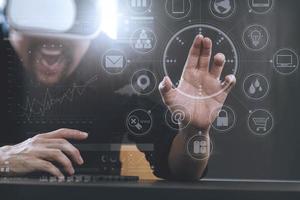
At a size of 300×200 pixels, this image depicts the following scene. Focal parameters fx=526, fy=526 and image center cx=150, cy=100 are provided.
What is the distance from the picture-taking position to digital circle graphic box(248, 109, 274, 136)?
97 cm

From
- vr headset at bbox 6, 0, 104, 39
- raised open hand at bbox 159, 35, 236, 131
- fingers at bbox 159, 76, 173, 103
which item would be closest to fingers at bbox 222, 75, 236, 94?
raised open hand at bbox 159, 35, 236, 131

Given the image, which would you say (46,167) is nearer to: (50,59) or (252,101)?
(50,59)

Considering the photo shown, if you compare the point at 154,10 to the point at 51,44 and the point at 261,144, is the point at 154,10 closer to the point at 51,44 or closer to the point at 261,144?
the point at 51,44

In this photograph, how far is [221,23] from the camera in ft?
3.20

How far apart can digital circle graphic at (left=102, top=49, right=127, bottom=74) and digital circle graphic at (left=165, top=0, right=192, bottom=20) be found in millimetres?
119

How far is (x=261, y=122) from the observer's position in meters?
0.97

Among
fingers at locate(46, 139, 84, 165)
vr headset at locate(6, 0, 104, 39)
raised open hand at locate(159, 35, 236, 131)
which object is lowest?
fingers at locate(46, 139, 84, 165)

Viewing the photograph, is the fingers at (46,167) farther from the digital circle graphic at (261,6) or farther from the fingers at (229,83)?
the digital circle graphic at (261,6)


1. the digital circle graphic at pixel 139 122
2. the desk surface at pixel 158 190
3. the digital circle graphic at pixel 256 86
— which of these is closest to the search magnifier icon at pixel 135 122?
the digital circle graphic at pixel 139 122

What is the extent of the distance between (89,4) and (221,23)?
248 millimetres

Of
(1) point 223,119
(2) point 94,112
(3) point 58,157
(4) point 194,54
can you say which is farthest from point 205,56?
(3) point 58,157

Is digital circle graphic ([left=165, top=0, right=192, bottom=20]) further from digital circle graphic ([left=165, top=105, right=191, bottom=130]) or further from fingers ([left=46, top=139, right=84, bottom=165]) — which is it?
fingers ([left=46, top=139, right=84, bottom=165])

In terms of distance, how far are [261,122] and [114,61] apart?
29cm

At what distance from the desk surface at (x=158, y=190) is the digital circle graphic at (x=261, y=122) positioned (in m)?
0.09
